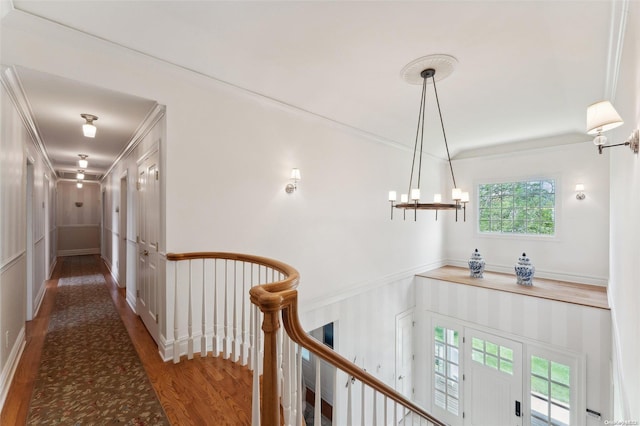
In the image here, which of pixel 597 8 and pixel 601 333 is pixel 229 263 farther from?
pixel 601 333

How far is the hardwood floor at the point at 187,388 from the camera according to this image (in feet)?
5.96

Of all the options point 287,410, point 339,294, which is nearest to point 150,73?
point 287,410

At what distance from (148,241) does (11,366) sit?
1.41 m

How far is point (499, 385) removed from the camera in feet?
15.3

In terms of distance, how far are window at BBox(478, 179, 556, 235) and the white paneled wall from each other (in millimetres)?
1758

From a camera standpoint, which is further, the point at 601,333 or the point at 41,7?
the point at 601,333

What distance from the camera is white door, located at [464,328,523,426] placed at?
4516 millimetres

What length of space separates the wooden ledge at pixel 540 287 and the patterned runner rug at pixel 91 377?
4866mm

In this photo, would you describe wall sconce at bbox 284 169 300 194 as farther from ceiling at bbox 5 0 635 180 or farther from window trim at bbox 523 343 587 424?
window trim at bbox 523 343 587 424

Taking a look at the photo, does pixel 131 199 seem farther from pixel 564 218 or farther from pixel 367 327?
pixel 564 218

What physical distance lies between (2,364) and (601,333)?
6.47 meters

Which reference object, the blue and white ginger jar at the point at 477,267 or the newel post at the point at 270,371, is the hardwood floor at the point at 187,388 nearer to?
the newel post at the point at 270,371

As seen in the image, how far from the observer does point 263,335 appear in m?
2.59

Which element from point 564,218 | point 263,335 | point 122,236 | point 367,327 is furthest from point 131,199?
point 564,218
